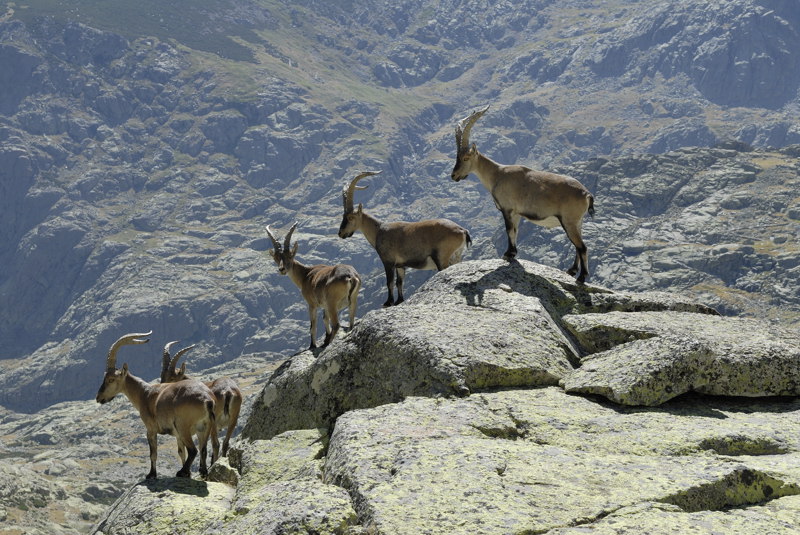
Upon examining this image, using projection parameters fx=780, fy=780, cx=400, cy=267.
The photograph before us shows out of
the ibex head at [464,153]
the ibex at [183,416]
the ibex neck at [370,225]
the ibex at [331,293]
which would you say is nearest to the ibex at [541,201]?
the ibex head at [464,153]

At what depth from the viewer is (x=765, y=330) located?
16.6 meters

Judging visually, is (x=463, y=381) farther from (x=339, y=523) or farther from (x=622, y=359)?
(x=339, y=523)

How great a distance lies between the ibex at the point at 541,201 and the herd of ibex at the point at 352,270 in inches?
1.1

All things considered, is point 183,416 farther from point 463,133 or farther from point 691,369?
point 463,133

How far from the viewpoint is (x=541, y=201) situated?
22406mm

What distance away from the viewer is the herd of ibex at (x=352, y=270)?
19.0 m

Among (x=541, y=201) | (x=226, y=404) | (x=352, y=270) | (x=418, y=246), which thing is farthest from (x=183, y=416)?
(x=541, y=201)

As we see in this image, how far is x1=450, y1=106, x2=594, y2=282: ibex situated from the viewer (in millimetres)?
22062

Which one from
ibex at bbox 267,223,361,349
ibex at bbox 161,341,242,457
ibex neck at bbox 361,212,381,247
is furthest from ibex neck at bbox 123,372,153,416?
ibex neck at bbox 361,212,381,247

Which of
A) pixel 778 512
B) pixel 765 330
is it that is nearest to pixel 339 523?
pixel 778 512

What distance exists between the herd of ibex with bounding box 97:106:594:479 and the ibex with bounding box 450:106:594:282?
1.1 inches

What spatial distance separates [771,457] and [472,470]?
4439mm

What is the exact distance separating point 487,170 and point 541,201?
2.67 meters

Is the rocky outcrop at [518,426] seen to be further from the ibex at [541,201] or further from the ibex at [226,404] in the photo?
the ibex at [541,201]
